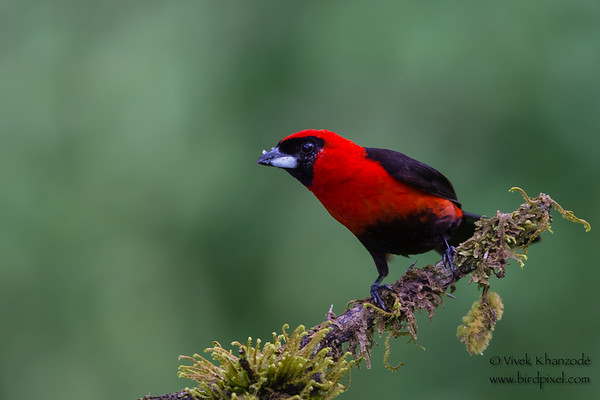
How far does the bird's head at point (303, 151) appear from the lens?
3477mm

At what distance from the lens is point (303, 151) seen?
3.50 m

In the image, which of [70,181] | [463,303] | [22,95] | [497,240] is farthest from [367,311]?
[22,95]

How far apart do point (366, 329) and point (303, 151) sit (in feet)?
3.90

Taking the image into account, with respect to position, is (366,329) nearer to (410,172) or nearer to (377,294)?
(377,294)

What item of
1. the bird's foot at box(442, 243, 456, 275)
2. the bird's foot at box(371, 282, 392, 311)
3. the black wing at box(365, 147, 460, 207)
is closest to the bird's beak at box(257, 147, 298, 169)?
the black wing at box(365, 147, 460, 207)

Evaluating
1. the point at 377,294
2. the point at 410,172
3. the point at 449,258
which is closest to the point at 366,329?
the point at 377,294

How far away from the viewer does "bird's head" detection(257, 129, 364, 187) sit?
11.4 feet

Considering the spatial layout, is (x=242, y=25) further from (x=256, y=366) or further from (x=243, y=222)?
(x=256, y=366)

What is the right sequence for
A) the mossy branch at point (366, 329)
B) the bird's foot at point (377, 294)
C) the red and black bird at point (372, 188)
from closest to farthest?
the mossy branch at point (366, 329)
the bird's foot at point (377, 294)
the red and black bird at point (372, 188)

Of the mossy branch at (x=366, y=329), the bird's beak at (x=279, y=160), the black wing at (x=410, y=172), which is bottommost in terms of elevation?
the mossy branch at (x=366, y=329)

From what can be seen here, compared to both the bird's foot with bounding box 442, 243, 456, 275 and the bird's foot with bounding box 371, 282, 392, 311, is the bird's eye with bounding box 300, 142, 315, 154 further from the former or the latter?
the bird's foot with bounding box 442, 243, 456, 275

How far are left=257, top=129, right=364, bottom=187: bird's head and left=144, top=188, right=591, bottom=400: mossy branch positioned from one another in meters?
0.90

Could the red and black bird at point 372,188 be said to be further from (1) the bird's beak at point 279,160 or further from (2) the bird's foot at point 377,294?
(2) the bird's foot at point 377,294

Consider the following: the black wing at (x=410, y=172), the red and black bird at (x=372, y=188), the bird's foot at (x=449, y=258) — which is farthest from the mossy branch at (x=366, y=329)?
the black wing at (x=410, y=172)
